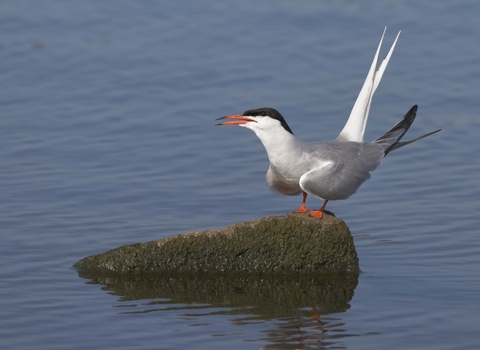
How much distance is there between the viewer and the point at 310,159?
7.39 metres

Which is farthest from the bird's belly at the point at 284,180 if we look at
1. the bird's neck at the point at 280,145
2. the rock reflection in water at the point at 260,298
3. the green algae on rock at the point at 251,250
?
the rock reflection in water at the point at 260,298

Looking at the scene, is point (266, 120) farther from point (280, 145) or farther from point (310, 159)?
point (310, 159)

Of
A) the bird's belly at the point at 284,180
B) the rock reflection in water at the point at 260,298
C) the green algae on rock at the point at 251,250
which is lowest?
the rock reflection in water at the point at 260,298

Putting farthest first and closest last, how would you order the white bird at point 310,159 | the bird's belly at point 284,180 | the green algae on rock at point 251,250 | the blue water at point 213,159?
the bird's belly at point 284,180 < the white bird at point 310,159 < the green algae on rock at point 251,250 < the blue water at point 213,159

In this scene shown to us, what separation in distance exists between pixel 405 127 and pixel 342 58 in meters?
5.59

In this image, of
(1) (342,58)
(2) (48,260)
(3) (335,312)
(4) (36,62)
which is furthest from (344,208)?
(4) (36,62)

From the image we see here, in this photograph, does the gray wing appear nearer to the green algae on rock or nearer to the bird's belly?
the bird's belly

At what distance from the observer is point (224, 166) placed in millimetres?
10062

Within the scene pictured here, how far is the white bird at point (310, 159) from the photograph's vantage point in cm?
724

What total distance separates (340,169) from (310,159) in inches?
12.7

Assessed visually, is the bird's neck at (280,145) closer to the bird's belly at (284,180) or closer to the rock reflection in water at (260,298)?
the bird's belly at (284,180)

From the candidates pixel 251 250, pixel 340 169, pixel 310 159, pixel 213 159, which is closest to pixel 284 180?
pixel 310 159

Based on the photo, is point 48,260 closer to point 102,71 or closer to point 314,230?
point 314,230

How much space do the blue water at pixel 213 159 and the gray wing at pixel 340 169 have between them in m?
0.73
